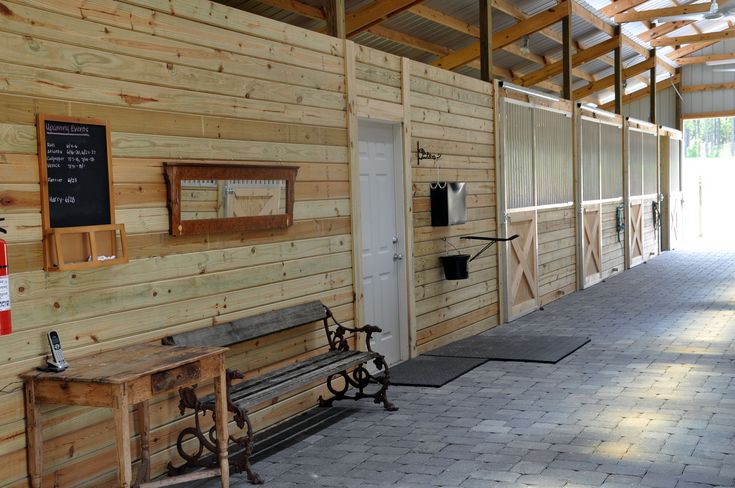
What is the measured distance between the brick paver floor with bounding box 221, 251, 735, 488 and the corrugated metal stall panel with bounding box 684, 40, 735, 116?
12.7 meters

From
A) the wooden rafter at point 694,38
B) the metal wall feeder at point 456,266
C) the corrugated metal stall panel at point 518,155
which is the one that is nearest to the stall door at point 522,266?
the corrugated metal stall panel at point 518,155

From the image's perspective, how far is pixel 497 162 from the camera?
8.83 m

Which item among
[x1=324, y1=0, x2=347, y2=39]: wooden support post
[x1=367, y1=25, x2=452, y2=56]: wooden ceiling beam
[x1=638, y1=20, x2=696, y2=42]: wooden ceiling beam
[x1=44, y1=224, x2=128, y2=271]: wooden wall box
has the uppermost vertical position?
[x1=638, y1=20, x2=696, y2=42]: wooden ceiling beam

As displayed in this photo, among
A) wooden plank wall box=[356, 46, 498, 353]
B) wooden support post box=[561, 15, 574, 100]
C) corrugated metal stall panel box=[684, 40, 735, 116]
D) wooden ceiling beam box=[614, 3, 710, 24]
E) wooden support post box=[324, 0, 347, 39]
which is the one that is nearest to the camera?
wooden support post box=[324, 0, 347, 39]

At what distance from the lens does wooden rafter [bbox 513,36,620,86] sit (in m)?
14.0

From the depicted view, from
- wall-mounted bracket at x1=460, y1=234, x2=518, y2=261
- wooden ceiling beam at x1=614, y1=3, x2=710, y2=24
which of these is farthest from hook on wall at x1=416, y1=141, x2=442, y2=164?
wooden ceiling beam at x1=614, y1=3, x2=710, y2=24

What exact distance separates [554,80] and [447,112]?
11.2 metres

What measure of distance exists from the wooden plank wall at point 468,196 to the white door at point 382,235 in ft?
0.92

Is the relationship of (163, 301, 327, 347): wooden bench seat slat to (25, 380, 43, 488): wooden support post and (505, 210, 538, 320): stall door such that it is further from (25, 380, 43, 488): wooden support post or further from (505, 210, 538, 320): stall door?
(505, 210, 538, 320): stall door

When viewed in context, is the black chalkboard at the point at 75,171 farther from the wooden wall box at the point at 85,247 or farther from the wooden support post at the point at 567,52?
the wooden support post at the point at 567,52

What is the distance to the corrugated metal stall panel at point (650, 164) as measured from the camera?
15.8 m

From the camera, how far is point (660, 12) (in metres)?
12.7

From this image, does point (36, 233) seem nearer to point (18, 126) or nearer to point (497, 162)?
point (18, 126)

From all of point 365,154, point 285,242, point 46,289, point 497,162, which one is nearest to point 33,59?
point 46,289
